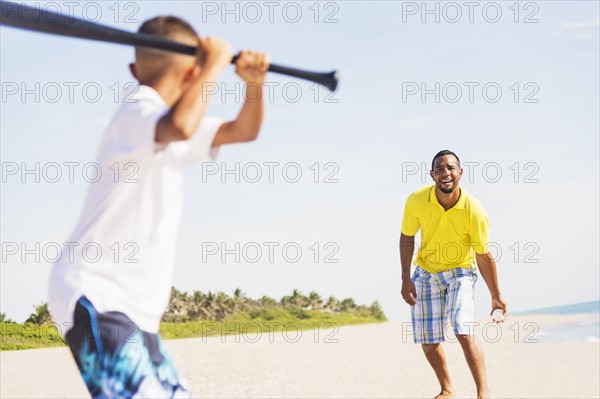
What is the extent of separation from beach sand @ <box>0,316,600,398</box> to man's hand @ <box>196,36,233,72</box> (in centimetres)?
572

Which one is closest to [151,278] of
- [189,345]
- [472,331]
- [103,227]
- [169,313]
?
[103,227]

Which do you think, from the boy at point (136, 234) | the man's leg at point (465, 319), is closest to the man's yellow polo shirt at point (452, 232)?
the man's leg at point (465, 319)

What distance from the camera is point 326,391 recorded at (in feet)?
31.7

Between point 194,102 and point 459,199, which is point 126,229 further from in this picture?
point 459,199

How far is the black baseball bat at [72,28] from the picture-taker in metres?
2.60

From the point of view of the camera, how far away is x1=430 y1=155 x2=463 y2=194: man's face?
7.30 metres

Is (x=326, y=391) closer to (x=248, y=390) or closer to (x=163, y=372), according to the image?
(x=248, y=390)

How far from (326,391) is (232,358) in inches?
130

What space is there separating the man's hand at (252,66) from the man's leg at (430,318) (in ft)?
16.6

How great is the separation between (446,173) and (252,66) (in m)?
4.79

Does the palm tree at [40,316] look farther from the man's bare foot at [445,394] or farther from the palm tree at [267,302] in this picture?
the man's bare foot at [445,394]

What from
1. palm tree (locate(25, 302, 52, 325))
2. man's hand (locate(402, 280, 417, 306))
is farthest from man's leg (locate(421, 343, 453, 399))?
palm tree (locate(25, 302, 52, 325))

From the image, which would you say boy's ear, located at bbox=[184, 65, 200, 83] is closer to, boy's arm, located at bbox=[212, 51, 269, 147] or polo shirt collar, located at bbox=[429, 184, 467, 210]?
boy's arm, located at bbox=[212, 51, 269, 147]

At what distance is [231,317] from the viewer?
21.1 metres
